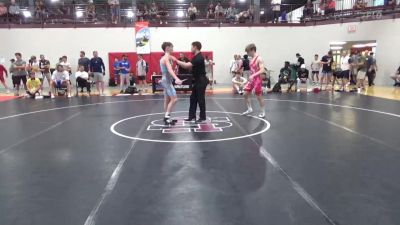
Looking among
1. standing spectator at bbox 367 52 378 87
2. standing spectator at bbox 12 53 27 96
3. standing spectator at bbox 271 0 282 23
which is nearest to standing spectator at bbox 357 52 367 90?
standing spectator at bbox 367 52 378 87

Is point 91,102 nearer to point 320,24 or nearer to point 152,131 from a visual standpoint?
point 152,131

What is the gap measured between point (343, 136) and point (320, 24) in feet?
50.5

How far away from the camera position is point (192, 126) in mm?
7461

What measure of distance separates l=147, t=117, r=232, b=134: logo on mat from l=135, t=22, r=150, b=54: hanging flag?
39.3 ft

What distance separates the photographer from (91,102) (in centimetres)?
1214

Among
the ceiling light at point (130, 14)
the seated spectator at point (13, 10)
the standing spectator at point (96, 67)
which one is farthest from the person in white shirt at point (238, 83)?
the seated spectator at point (13, 10)

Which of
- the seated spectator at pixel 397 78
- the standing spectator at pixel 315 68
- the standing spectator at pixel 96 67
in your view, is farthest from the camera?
the standing spectator at pixel 315 68

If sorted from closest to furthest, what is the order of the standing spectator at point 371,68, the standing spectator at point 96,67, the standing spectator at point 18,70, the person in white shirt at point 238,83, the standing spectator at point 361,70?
the person in white shirt at point 238,83 → the standing spectator at point 96,67 → the standing spectator at point 18,70 → the standing spectator at point 361,70 → the standing spectator at point 371,68

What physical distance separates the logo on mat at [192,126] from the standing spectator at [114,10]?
1347cm

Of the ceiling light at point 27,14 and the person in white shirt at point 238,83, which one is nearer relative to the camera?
the person in white shirt at point 238,83

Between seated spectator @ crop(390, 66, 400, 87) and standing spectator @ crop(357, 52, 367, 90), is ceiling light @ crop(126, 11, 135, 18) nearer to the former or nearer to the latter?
standing spectator @ crop(357, 52, 367, 90)

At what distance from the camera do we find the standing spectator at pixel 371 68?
16894 mm

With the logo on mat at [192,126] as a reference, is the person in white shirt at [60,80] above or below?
above

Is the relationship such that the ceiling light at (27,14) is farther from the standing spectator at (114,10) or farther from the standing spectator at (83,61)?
the standing spectator at (83,61)
